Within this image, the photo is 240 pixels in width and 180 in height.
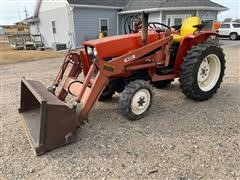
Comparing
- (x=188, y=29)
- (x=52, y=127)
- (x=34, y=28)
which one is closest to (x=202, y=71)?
(x=188, y=29)

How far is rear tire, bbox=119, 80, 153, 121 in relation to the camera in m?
3.34

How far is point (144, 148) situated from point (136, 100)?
83 centimetres

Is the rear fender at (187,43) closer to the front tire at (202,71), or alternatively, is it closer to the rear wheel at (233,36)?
the front tire at (202,71)

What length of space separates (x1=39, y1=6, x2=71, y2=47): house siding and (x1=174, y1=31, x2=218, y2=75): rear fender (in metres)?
11.9

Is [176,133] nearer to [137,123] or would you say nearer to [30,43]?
[137,123]

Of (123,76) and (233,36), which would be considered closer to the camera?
(123,76)

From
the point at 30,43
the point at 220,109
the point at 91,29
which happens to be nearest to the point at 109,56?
the point at 220,109

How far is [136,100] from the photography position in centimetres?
346

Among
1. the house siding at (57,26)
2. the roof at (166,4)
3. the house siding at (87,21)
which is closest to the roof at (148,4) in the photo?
the roof at (166,4)

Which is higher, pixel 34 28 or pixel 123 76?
pixel 34 28

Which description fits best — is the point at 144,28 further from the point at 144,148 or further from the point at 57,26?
the point at 57,26

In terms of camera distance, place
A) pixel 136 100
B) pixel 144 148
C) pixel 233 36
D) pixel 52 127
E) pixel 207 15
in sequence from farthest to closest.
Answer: pixel 233 36 < pixel 207 15 < pixel 136 100 < pixel 144 148 < pixel 52 127

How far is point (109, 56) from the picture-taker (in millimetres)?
3459

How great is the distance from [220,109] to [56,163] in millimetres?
2993
